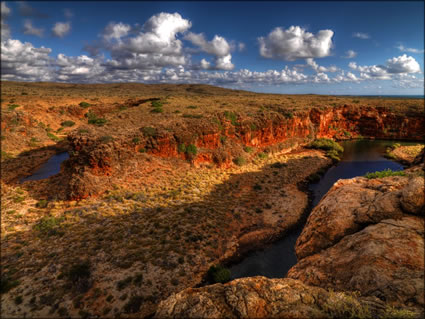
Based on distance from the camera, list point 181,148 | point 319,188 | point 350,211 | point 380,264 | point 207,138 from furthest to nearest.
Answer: point 207,138 → point 319,188 → point 181,148 → point 350,211 → point 380,264

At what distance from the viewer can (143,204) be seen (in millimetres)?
21250

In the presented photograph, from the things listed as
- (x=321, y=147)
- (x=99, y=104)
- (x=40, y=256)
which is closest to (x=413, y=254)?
(x=40, y=256)

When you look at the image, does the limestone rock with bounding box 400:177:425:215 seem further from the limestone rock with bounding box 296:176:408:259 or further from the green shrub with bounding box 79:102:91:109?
the green shrub with bounding box 79:102:91:109

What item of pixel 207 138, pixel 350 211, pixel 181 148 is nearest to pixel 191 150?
pixel 181 148

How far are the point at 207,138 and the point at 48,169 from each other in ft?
79.6

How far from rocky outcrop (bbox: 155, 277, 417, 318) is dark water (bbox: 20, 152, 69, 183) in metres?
31.3

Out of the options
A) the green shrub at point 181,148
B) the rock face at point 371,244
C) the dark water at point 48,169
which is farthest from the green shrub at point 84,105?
the rock face at point 371,244

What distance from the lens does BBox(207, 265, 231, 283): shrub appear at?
15134 millimetres

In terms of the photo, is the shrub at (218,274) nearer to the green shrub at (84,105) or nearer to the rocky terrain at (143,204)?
the rocky terrain at (143,204)

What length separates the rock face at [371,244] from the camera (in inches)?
188

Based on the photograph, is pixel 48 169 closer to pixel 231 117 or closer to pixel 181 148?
pixel 181 148

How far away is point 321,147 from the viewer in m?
46.2

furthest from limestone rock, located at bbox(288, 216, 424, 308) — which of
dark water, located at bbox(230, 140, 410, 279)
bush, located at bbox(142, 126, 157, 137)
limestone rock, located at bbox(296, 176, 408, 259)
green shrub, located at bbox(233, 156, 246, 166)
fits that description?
green shrub, located at bbox(233, 156, 246, 166)

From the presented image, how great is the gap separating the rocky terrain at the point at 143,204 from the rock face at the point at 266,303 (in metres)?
0.11
